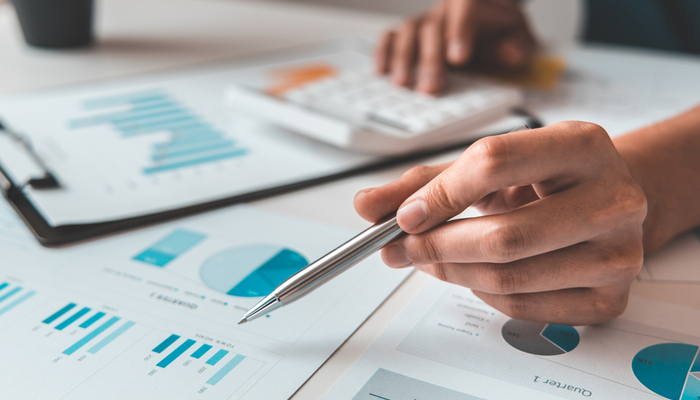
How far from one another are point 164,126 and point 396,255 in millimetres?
424

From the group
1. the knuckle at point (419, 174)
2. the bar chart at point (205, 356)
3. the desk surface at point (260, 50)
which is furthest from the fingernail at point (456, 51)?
the bar chart at point (205, 356)

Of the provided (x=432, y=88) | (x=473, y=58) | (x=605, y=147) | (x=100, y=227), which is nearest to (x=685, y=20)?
(x=473, y=58)

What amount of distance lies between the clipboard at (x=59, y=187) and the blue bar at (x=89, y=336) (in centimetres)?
13

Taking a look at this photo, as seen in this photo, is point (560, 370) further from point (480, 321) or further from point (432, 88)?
point (432, 88)

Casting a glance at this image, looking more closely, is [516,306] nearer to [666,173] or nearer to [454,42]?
[666,173]

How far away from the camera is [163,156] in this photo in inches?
24.2

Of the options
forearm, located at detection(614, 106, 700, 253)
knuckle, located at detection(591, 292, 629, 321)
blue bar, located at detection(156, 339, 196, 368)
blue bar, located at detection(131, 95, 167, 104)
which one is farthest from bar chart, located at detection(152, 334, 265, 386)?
blue bar, located at detection(131, 95, 167, 104)

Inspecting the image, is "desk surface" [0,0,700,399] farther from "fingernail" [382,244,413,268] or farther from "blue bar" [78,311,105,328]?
"blue bar" [78,311,105,328]

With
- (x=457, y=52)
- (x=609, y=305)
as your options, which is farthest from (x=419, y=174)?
(x=457, y=52)

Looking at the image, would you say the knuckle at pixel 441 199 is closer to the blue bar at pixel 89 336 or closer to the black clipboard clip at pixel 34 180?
the blue bar at pixel 89 336

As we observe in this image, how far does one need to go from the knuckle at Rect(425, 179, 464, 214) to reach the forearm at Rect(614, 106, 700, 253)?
0.19m

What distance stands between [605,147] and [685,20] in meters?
0.94

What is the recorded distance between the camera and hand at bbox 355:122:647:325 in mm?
327

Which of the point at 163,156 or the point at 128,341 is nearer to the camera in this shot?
the point at 128,341
